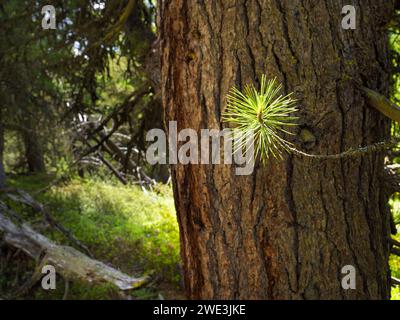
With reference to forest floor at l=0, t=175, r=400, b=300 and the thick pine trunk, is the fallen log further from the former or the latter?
the thick pine trunk

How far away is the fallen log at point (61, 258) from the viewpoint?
5386mm

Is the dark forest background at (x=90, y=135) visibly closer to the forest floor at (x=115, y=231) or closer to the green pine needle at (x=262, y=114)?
the forest floor at (x=115, y=231)

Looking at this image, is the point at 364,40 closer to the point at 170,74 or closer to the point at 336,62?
the point at 336,62

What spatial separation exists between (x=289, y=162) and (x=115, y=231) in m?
5.87

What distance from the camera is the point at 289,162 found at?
1.77 m

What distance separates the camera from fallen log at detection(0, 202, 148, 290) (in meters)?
5.39

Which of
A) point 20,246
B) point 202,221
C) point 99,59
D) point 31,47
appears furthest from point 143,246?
point 202,221

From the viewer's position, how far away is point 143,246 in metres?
6.83

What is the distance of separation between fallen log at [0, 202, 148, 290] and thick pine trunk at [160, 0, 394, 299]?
380 centimetres

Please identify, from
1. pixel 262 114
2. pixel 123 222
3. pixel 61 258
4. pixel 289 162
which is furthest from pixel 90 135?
pixel 262 114

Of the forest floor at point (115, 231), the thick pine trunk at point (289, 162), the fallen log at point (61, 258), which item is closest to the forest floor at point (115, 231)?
the forest floor at point (115, 231)

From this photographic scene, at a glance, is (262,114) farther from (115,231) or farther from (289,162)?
(115,231)

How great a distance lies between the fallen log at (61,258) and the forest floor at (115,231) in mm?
140

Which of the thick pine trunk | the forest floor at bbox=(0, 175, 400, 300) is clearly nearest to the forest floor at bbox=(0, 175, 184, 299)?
the forest floor at bbox=(0, 175, 400, 300)
